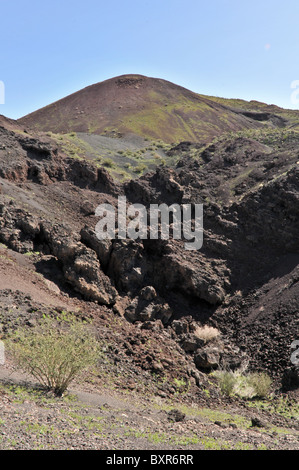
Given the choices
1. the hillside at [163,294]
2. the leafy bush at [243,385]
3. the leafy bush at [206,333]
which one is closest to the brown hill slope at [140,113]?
the hillside at [163,294]

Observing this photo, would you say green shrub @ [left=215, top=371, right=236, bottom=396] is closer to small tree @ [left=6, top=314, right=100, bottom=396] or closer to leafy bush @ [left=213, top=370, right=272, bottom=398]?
leafy bush @ [left=213, top=370, right=272, bottom=398]

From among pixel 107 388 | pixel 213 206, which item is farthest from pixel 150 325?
pixel 213 206

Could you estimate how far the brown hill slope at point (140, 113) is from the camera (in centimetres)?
7044

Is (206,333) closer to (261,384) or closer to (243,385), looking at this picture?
(243,385)

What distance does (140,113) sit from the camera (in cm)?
7756

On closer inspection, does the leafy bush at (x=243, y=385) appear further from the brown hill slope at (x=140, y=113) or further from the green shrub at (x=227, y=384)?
the brown hill slope at (x=140, y=113)

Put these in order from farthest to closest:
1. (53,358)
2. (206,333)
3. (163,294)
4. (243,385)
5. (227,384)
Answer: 1. (163,294)
2. (206,333)
3. (243,385)
4. (227,384)
5. (53,358)

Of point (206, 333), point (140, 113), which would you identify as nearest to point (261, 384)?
point (206, 333)

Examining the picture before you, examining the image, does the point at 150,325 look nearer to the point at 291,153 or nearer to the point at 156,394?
the point at 156,394

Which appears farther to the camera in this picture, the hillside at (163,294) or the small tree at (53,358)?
the small tree at (53,358)

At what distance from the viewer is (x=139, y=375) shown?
12.8m

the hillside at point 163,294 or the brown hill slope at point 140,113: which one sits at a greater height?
the brown hill slope at point 140,113

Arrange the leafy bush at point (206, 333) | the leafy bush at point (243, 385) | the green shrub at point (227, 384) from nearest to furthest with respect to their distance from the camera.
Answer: the green shrub at point (227, 384) → the leafy bush at point (243, 385) → the leafy bush at point (206, 333)

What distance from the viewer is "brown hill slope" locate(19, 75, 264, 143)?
70.4 metres
